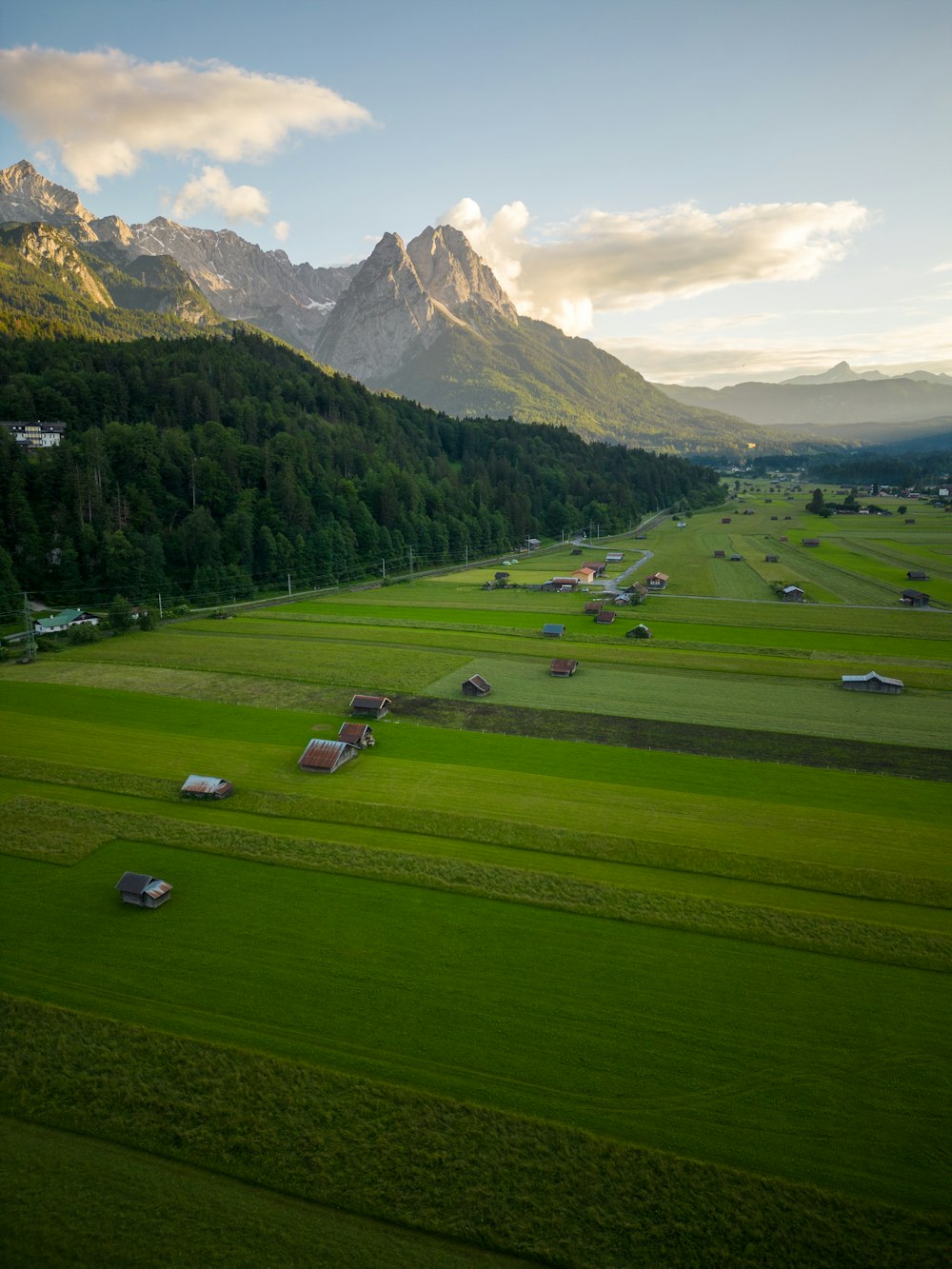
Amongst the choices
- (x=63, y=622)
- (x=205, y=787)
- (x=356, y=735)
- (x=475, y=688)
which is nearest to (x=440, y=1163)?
(x=205, y=787)

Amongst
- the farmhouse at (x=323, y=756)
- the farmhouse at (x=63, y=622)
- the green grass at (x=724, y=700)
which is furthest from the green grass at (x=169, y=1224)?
the farmhouse at (x=63, y=622)

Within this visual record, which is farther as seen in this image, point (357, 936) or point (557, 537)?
point (557, 537)

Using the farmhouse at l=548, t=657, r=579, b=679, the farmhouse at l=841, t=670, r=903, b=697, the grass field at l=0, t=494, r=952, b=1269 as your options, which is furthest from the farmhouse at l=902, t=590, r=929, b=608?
the farmhouse at l=548, t=657, r=579, b=679

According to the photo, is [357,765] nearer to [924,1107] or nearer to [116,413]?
[924,1107]

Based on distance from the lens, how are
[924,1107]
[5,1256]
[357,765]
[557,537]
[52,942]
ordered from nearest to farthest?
[5,1256], [924,1107], [52,942], [357,765], [557,537]

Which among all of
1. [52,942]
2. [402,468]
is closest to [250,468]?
[402,468]

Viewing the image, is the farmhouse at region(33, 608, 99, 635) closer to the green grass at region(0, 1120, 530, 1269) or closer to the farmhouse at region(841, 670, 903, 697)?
the green grass at region(0, 1120, 530, 1269)
